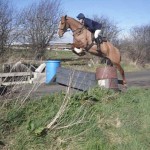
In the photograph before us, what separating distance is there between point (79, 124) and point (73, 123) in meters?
0.28

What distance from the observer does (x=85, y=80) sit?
38.5ft

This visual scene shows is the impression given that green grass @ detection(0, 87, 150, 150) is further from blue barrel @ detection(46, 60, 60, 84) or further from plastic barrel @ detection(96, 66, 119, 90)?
blue barrel @ detection(46, 60, 60, 84)

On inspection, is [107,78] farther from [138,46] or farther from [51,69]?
[138,46]

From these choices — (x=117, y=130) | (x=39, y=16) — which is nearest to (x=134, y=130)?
(x=117, y=130)

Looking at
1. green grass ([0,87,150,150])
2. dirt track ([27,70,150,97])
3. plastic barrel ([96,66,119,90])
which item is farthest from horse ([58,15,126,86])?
green grass ([0,87,150,150])

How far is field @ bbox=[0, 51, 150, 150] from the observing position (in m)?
6.78

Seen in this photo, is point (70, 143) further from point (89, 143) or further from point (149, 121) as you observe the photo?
point (149, 121)

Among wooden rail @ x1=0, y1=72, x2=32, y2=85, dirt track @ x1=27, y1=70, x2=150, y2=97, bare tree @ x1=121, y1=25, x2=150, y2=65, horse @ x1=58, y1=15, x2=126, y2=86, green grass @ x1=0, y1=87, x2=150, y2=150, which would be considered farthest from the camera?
bare tree @ x1=121, y1=25, x2=150, y2=65

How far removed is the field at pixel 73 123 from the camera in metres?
6.78

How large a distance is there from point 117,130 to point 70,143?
1597mm

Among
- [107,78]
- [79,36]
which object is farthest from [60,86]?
[107,78]

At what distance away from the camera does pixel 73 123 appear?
7.39m

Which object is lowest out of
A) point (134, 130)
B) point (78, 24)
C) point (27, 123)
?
point (134, 130)

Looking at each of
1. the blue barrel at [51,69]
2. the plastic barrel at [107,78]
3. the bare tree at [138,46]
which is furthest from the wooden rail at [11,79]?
the bare tree at [138,46]
